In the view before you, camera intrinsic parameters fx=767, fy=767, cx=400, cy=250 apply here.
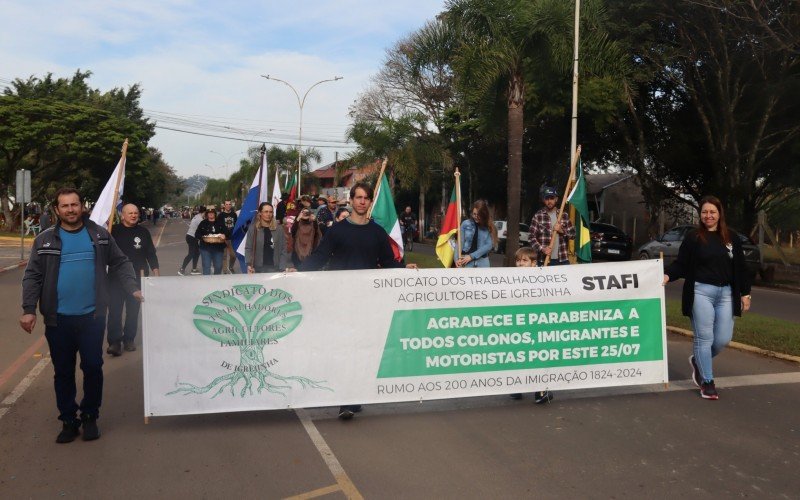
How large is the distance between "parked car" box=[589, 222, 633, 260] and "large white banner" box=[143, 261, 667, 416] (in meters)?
23.9

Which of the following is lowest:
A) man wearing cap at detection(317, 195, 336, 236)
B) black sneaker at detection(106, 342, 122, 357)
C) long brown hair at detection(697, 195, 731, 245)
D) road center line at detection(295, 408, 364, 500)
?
road center line at detection(295, 408, 364, 500)

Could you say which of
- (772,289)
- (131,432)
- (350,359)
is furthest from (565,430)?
(772,289)

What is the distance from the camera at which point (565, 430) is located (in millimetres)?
5805

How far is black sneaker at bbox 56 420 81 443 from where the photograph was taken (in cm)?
542

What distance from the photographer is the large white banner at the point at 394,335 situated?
5.80 meters

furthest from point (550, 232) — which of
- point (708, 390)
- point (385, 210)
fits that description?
point (708, 390)

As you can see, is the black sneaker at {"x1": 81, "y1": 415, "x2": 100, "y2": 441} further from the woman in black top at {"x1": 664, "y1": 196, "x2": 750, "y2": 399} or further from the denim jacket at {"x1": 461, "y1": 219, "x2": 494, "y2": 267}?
the woman in black top at {"x1": 664, "y1": 196, "x2": 750, "y2": 399}

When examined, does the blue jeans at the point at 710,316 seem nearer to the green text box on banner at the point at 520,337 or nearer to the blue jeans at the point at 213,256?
the green text box on banner at the point at 520,337

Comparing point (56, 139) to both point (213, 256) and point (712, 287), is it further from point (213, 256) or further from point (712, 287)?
point (712, 287)

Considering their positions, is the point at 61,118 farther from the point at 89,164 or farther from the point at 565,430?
the point at 565,430

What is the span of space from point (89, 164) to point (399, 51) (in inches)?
820

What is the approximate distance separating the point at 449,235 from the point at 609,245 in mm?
22274

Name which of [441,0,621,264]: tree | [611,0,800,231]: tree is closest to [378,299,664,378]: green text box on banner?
[441,0,621,264]: tree

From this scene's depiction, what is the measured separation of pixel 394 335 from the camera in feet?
20.2
